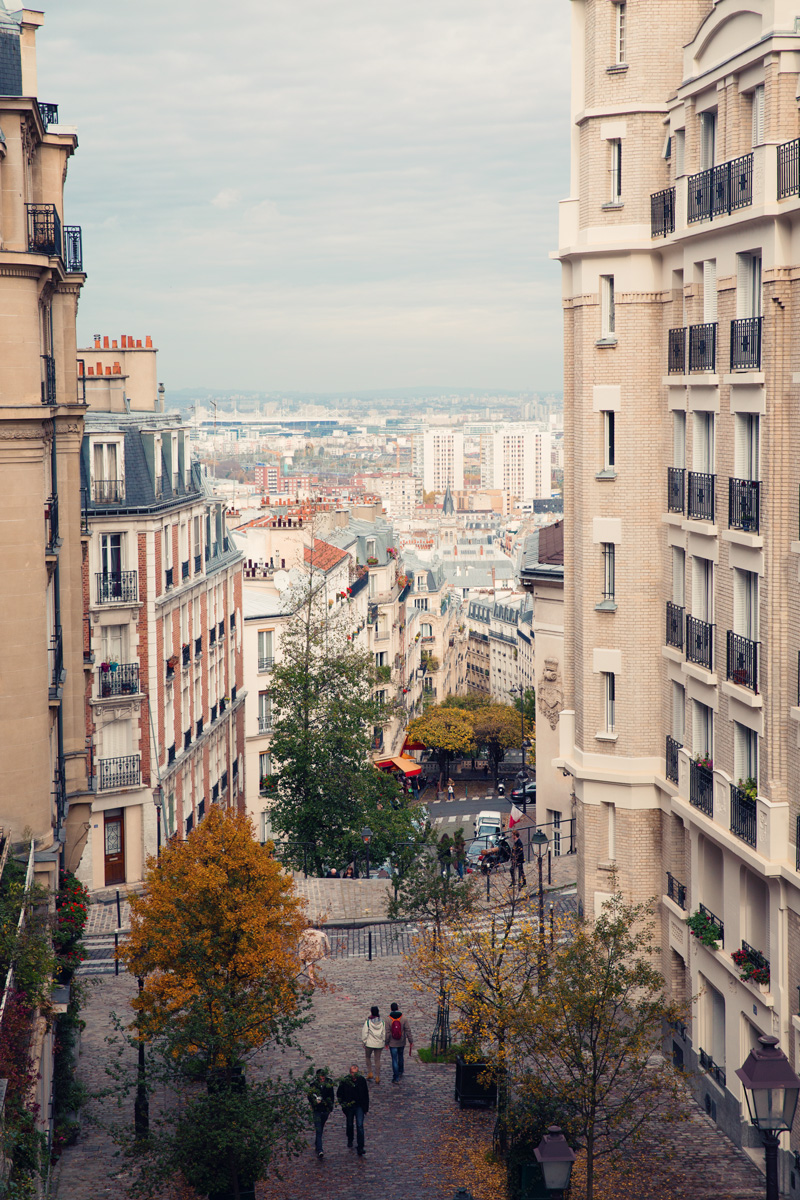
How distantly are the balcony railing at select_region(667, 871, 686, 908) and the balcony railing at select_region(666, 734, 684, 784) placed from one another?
2.56 meters

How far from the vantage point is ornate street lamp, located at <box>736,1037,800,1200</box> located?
17953 mm

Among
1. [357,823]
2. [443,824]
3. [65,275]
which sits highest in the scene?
[65,275]

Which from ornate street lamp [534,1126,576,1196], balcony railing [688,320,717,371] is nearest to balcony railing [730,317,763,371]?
balcony railing [688,320,717,371]

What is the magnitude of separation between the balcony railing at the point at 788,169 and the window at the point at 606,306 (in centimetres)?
906

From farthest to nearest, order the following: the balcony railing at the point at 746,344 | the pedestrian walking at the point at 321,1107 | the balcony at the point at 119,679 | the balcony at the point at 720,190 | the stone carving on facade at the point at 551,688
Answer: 1. the stone carving on facade at the point at 551,688
2. the balcony at the point at 119,679
3. the pedestrian walking at the point at 321,1107
4. the balcony at the point at 720,190
5. the balcony railing at the point at 746,344

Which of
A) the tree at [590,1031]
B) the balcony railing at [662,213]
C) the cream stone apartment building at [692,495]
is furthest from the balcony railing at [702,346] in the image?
the tree at [590,1031]

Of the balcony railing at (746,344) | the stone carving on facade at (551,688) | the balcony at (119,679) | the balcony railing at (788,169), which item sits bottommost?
the stone carving on facade at (551,688)

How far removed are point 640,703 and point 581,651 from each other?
2323 millimetres

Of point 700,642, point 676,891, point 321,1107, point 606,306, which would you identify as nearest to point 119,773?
point 676,891

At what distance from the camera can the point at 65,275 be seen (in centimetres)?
3419

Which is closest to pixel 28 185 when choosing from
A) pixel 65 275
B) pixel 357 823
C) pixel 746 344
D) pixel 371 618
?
pixel 65 275

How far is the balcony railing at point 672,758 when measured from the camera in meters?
35.9

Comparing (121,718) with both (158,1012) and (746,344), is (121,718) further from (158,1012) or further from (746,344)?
(746,344)

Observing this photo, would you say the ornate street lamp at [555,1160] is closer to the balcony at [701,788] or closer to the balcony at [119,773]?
the balcony at [701,788]
